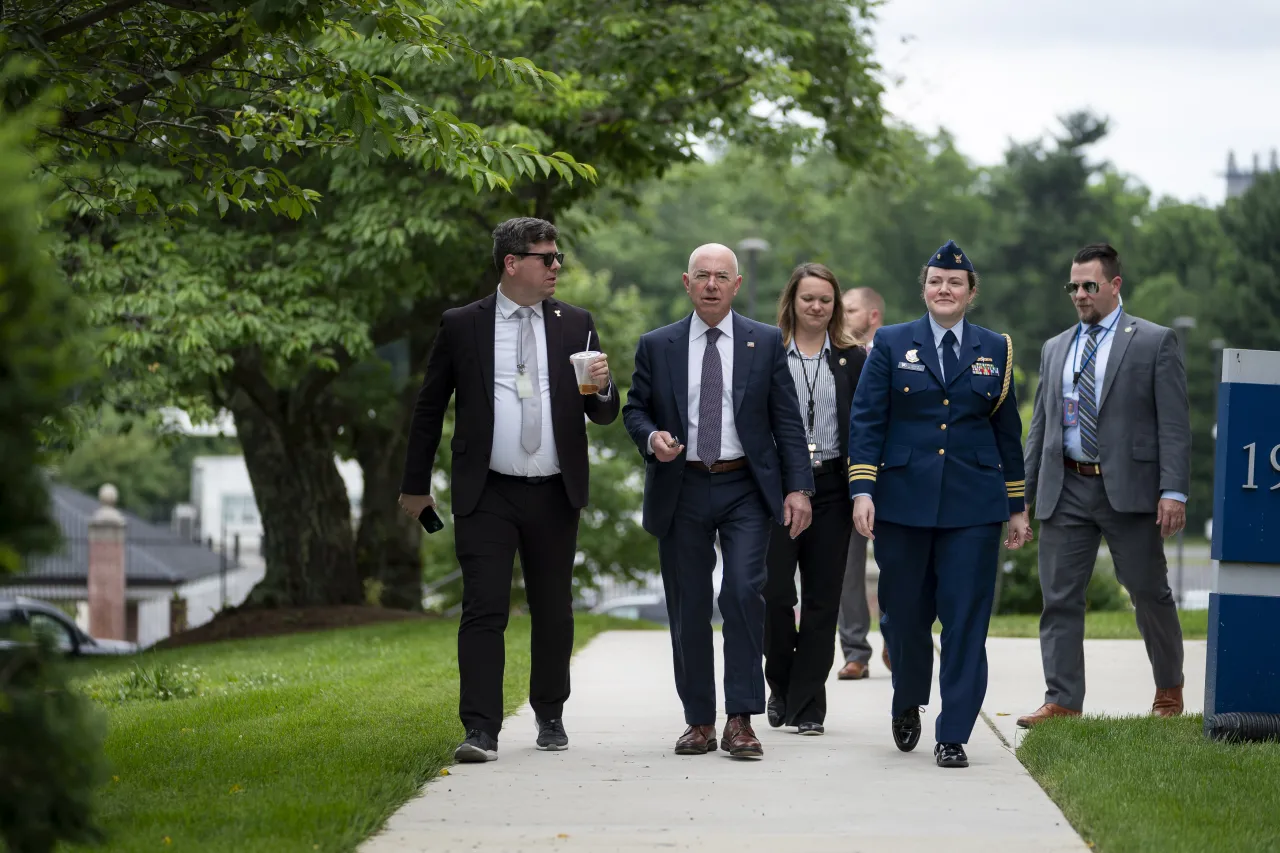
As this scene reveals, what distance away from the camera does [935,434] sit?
7203 mm

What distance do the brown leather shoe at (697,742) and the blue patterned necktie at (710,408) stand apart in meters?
1.16

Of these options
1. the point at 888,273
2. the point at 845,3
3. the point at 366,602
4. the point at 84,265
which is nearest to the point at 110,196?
the point at 84,265

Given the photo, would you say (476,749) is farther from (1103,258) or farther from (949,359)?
(1103,258)

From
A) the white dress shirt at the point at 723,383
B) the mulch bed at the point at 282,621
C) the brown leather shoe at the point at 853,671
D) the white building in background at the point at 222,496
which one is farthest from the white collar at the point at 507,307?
the white building in background at the point at 222,496

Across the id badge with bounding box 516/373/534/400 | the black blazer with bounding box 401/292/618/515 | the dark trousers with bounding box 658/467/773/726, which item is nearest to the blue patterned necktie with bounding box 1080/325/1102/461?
the dark trousers with bounding box 658/467/773/726

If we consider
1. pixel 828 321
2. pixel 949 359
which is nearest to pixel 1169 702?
pixel 949 359

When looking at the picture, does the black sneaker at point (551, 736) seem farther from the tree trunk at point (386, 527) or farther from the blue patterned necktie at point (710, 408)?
the tree trunk at point (386, 527)

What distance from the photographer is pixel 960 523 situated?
23.4 feet

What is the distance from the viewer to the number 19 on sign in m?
7.31

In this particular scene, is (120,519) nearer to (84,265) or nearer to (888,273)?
(84,265)

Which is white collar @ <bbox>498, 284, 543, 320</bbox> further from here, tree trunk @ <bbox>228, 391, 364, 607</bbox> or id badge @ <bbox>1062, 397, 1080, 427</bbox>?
tree trunk @ <bbox>228, 391, 364, 607</bbox>

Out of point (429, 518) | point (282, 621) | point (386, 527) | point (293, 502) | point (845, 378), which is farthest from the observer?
point (386, 527)

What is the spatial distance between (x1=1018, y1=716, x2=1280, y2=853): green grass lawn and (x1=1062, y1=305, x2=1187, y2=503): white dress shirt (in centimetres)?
134

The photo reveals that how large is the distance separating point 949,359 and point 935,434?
0.32 meters
